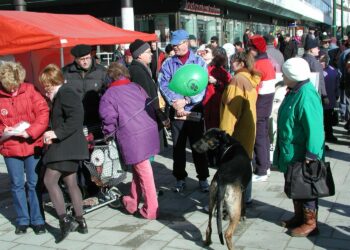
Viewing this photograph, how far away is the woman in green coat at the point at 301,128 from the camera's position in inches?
167

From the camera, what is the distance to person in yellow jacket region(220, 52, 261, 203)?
491cm

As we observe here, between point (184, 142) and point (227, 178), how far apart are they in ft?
6.23

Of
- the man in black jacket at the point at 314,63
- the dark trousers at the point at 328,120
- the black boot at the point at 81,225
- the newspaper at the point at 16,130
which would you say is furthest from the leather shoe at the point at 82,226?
→ the dark trousers at the point at 328,120

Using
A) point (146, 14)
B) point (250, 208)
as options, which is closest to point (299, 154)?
point (250, 208)

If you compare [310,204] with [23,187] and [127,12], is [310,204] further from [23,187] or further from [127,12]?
[127,12]

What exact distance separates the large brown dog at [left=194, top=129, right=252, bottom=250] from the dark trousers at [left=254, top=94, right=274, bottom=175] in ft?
6.37

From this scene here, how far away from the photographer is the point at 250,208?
5473 millimetres

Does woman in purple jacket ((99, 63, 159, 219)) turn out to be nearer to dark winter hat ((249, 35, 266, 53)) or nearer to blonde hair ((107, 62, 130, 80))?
blonde hair ((107, 62, 130, 80))

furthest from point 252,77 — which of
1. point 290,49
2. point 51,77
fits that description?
point 290,49

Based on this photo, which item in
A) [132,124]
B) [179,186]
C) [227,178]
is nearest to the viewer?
[227,178]

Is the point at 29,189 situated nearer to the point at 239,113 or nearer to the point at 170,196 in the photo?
the point at 170,196

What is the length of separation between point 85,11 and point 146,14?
3085 mm

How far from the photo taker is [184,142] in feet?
20.0

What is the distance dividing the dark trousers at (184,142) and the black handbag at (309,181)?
1.79m
